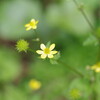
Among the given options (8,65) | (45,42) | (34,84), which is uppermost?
(45,42)

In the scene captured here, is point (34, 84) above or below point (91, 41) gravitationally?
above

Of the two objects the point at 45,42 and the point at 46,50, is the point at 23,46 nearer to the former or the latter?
the point at 46,50

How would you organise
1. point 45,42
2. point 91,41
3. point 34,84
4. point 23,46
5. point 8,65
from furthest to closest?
1. point 45,42
2. point 8,65
3. point 34,84
4. point 91,41
5. point 23,46

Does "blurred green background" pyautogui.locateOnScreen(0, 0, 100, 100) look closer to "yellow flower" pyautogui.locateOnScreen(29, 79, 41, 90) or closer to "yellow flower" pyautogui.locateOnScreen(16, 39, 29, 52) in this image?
"yellow flower" pyautogui.locateOnScreen(29, 79, 41, 90)

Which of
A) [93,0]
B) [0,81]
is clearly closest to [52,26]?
[93,0]

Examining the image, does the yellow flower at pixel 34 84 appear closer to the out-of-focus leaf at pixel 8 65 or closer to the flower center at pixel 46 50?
the out-of-focus leaf at pixel 8 65

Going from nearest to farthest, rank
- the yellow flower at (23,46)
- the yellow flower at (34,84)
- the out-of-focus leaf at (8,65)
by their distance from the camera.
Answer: the yellow flower at (23,46)
the yellow flower at (34,84)
the out-of-focus leaf at (8,65)

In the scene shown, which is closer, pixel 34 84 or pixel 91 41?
pixel 91 41

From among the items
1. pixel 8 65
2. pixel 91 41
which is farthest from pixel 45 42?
pixel 91 41

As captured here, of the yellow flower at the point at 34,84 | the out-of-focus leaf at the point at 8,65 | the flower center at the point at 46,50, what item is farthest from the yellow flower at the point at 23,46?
the out-of-focus leaf at the point at 8,65
